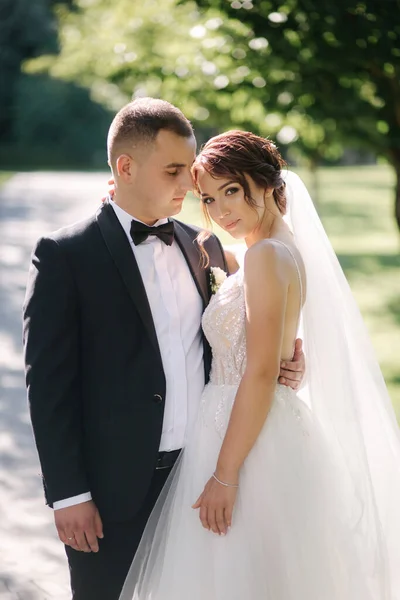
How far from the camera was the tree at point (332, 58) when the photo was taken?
7164mm

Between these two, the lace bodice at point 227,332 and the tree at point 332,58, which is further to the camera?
the tree at point 332,58

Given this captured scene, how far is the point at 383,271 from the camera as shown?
62.8 ft

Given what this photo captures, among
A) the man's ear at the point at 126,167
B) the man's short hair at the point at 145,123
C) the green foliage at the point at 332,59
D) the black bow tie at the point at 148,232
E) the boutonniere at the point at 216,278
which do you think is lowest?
the boutonniere at the point at 216,278

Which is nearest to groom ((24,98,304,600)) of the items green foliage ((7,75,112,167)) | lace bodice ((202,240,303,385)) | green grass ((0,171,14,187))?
lace bodice ((202,240,303,385))

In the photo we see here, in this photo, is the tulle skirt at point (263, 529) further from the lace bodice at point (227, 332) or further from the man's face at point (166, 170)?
the man's face at point (166, 170)

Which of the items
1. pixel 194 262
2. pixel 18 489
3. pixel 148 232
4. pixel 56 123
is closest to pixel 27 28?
pixel 56 123

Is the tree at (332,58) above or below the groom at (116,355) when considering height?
above

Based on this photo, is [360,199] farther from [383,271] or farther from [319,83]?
[319,83]

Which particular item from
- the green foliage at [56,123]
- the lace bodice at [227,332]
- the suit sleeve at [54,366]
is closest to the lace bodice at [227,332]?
the lace bodice at [227,332]

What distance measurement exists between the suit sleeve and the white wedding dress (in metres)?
0.39

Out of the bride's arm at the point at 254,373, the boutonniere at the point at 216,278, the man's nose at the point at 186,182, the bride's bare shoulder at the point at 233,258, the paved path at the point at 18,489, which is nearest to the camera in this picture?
the bride's arm at the point at 254,373

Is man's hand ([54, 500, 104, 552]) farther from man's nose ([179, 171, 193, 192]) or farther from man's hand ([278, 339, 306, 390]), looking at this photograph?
man's nose ([179, 171, 193, 192])

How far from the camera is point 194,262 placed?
349 centimetres

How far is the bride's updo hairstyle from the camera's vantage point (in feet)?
10.5
